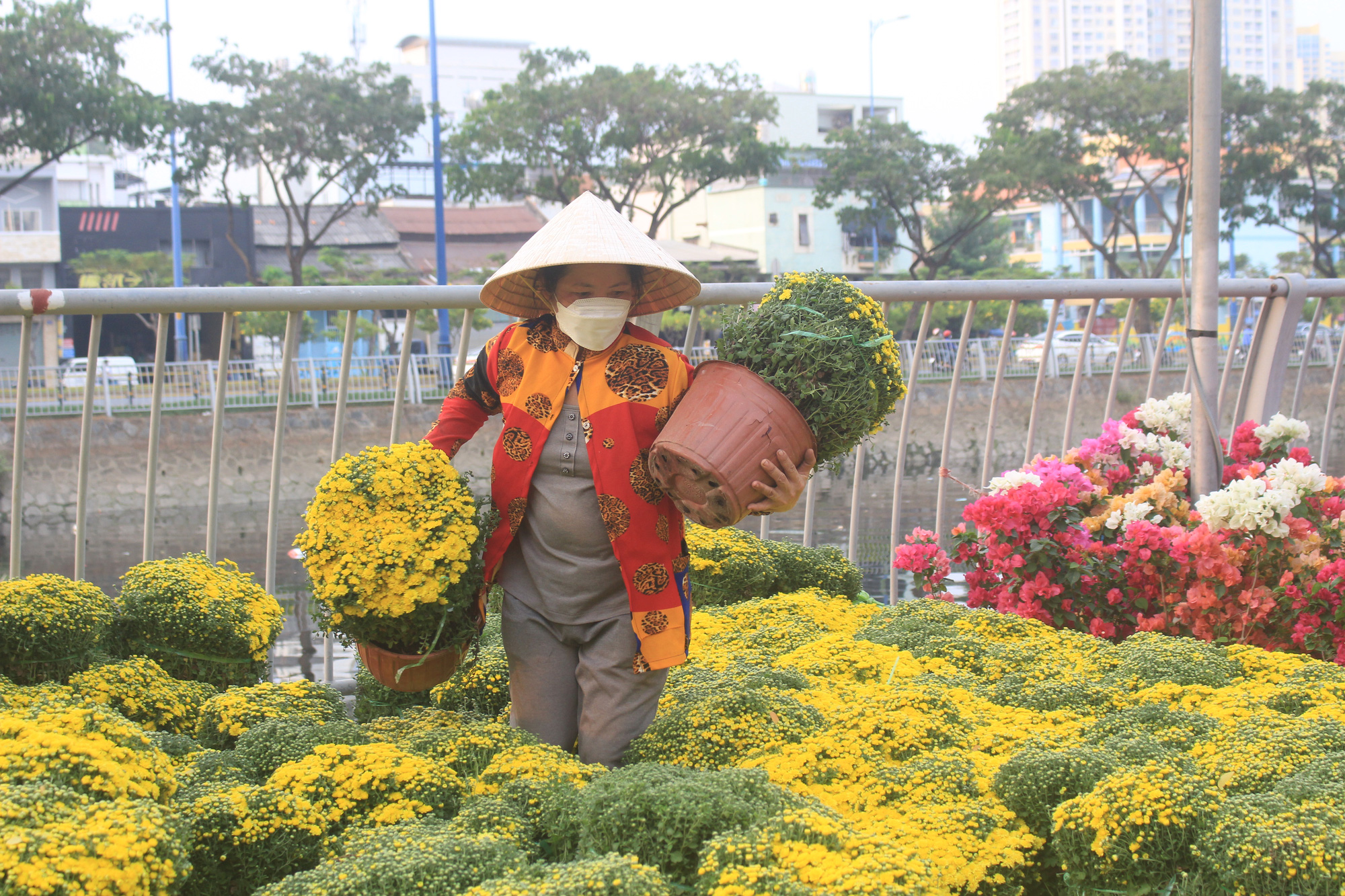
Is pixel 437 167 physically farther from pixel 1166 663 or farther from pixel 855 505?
pixel 1166 663

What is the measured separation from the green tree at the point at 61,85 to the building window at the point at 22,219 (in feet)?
27.5

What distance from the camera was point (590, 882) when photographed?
1373mm

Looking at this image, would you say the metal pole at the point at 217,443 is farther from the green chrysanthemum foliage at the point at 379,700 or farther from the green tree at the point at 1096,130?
the green tree at the point at 1096,130

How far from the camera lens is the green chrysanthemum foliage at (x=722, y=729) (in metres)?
2.12

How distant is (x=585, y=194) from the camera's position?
221 centimetres

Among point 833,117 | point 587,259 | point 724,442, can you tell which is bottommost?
point 724,442

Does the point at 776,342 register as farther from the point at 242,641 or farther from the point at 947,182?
the point at 947,182

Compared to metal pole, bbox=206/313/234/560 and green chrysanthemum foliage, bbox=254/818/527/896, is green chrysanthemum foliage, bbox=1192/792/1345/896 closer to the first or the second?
green chrysanthemum foliage, bbox=254/818/527/896

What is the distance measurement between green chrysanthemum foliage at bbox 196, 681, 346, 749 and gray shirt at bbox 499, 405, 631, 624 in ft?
1.92

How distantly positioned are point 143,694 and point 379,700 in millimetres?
572

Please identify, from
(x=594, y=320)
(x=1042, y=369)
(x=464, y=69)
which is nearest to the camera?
(x=594, y=320)

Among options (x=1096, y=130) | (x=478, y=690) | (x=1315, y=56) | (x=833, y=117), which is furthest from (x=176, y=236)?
(x=1315, y=56)

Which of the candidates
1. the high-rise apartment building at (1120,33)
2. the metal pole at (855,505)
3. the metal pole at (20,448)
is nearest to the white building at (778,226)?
the high-rise apartment building at (1120,33)

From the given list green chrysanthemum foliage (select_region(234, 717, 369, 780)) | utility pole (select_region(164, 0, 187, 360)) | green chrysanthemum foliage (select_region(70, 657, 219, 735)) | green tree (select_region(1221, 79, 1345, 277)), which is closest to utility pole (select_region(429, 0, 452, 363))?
utility pole (select_region(164, 0, 187, 360))
